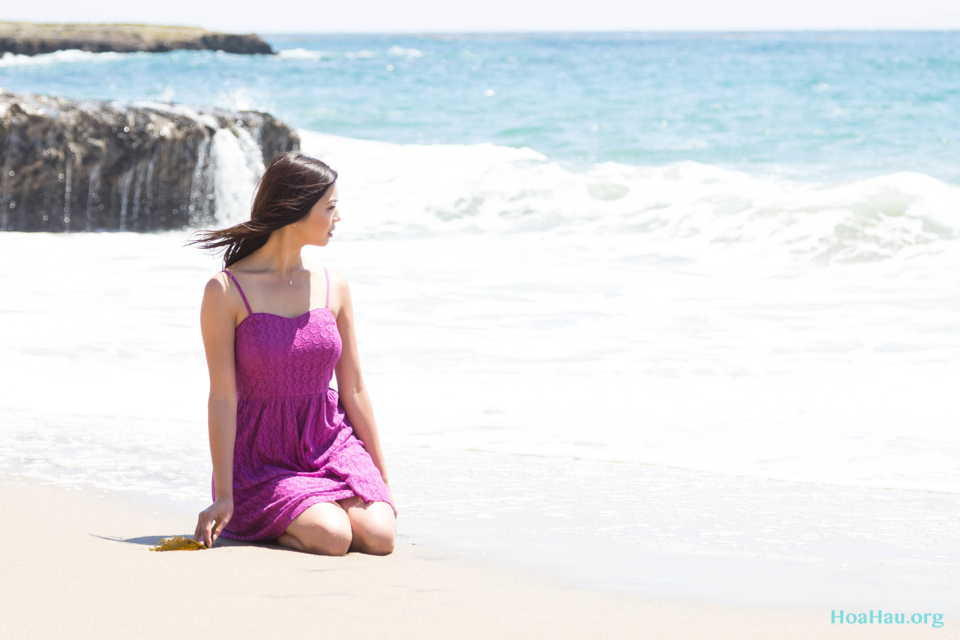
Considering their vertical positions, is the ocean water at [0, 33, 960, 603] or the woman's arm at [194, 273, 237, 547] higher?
the woman's arm at [194, 273, 237, 547]

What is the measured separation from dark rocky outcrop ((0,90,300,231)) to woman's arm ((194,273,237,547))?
31.6 feet

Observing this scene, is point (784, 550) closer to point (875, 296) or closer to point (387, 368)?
point (387, 368)

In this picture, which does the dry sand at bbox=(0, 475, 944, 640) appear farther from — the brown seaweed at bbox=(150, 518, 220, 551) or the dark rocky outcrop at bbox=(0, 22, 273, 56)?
the dark rocky outcrop at bbox=(0, 22, 273, 56)

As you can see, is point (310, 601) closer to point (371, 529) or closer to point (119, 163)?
point (371, 529)

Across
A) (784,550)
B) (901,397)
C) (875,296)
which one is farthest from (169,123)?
(784,550)

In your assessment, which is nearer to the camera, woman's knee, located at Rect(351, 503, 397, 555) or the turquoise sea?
woman's knee, located at Rect(351, 503, 397, 555)

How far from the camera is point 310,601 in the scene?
2633mm

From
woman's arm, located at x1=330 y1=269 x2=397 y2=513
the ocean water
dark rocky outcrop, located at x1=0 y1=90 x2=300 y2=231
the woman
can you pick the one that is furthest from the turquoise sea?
the woman

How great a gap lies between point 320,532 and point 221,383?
0.56 meters

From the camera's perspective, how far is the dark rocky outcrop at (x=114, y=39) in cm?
6381

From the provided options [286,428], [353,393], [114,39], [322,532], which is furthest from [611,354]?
[114,39]

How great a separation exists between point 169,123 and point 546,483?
9.70 meters

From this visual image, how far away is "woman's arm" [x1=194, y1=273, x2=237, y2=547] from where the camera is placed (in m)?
3.16

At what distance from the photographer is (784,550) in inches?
132
